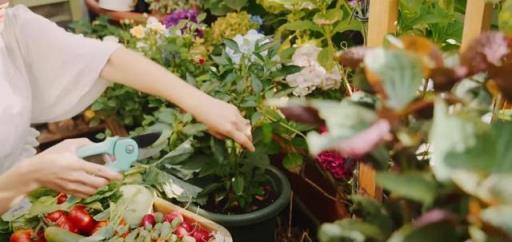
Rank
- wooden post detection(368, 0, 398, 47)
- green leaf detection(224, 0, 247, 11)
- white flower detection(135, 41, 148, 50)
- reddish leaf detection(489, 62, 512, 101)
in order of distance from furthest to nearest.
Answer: green leaf detection(224, 0, 247, 11)
white flower detection(135, 41, 148, 50)
wooden post detection(368, 0, 398, 47)
reddish leaf detection(489, 62, 512, 101)

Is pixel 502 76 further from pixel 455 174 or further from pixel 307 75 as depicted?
pixel 307 75

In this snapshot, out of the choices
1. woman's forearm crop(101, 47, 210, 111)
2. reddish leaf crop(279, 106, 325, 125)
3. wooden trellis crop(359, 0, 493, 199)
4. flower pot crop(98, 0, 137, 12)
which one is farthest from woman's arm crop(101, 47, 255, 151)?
flower pot crop(98, 0, 137, 12)

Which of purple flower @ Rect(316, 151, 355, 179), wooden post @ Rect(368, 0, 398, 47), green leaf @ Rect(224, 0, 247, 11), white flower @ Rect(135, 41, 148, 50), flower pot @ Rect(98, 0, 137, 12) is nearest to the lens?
wooden post @ Rect(368, 0, 398, 47)

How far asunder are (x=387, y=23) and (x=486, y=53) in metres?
0.48

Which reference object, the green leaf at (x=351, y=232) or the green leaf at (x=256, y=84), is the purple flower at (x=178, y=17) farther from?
the green leaf at (x=351, y=232)

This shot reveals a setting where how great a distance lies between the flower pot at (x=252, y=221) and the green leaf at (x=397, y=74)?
0.82 metres

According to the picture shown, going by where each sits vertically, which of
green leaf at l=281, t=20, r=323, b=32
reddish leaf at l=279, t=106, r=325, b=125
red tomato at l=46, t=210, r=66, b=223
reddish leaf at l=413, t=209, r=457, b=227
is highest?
reddish leaf at l=279, t=106, r=325, b=125

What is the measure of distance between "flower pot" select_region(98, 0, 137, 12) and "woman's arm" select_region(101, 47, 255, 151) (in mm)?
1148

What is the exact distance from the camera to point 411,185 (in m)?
0.59

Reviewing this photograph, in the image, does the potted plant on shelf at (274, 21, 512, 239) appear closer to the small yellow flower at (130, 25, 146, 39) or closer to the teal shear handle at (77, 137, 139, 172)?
the teal shear handle at (77, 137, 139, 172)

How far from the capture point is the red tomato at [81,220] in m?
1.31

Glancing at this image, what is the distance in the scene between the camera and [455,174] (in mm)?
562

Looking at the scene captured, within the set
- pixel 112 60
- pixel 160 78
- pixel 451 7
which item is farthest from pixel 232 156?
pixel 451 7

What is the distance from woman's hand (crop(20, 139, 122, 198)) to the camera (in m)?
1.15
